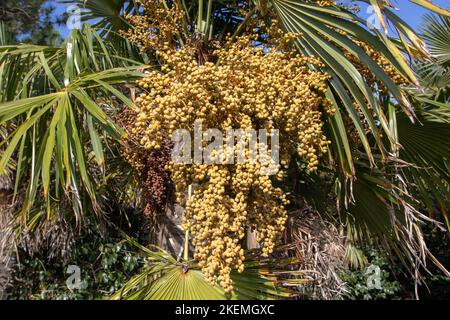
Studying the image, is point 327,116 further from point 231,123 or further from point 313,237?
point 313,237

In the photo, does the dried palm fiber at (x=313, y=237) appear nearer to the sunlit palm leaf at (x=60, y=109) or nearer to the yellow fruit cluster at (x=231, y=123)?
the yellow fruit cluster at (x=231, y=123)

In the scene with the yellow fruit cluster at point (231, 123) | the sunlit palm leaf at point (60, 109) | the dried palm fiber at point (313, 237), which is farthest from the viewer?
the dried palm fiber at point (313, 237)

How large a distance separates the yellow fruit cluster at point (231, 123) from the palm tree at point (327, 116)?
0.23 m

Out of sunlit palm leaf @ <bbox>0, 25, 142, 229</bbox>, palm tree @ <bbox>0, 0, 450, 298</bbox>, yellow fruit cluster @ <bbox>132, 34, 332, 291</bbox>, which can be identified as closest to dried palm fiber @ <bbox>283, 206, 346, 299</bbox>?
palm tree @ <bbox>0, 0, 450, 298</bbox>

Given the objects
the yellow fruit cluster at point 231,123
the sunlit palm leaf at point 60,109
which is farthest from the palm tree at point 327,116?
the yellow fruit cluster at point 231,123

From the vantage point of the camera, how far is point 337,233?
338 cm

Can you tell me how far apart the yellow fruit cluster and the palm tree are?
0.23 m

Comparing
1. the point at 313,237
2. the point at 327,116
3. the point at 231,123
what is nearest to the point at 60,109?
the point at 231,123

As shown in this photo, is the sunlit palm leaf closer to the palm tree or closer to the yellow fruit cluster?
the palm tree

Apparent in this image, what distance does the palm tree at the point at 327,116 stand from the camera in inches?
84.0
